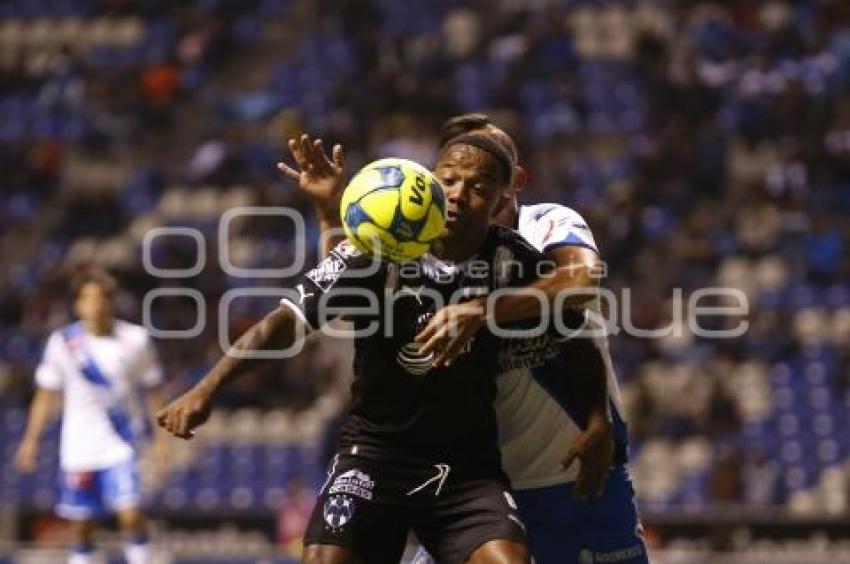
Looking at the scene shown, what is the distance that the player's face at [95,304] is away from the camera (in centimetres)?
1316

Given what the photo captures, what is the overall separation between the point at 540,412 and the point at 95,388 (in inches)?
279

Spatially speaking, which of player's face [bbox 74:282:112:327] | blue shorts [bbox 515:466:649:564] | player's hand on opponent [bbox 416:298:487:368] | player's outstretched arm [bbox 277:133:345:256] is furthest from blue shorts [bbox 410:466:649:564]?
player's face [bbox 74:282:112:327]

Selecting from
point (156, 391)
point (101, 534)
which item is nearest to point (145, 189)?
point (101, 534)

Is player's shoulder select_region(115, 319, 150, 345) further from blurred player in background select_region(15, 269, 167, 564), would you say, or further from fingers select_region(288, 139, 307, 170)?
fingers select_region(288, 139, 307, 170)

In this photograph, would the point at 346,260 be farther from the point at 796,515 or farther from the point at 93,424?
the point at 796,515

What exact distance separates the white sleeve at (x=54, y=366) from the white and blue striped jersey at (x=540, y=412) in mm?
7117

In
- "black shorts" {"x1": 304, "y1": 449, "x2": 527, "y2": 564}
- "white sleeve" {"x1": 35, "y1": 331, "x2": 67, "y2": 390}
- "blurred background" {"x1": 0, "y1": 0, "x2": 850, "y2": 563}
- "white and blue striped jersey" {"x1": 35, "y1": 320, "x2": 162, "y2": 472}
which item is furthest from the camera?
"blurred background" {"x1": 0, "y1": 0, "x2": 850, "y2": 563}

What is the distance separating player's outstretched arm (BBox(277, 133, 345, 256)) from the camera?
6.86 m

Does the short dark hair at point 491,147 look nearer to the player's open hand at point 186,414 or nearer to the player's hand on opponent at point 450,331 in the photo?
the player's hand on opponent at point 450,331

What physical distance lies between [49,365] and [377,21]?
40.3 feet

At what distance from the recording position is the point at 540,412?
23.5ft

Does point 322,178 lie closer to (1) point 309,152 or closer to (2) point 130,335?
(1) point 309,152

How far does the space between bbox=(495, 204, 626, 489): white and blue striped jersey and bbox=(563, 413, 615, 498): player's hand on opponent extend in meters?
0.12

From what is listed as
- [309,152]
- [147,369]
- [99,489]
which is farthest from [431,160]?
[309,152]
